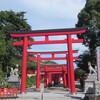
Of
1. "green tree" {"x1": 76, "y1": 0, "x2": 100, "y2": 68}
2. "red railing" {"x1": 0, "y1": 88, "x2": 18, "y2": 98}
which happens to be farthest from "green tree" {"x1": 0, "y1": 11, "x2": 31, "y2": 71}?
"red railing" {"x1": 0, "y1": 88, "x2": 18, "y2": 98}

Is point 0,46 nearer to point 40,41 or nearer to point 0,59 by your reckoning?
point 40,41

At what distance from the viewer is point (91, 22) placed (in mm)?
36875

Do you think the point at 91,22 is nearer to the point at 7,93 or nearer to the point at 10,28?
the point at 10,28

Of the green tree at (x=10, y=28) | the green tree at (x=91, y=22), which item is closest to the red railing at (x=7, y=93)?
the green tree at (x=91, y=22)

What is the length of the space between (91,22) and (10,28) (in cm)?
1327

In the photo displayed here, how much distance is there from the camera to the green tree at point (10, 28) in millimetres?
43500

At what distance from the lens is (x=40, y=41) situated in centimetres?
2936

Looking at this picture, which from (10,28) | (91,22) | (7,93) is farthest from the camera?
(10,28)

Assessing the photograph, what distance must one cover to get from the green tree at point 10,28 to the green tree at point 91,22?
10.4 metres

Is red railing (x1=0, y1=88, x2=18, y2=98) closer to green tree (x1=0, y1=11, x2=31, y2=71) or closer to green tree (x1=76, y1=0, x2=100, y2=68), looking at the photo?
green tree (x1=76, y1=0, x2=100, y2=68)

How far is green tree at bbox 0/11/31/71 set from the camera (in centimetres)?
4350

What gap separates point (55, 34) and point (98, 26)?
30.2 feet

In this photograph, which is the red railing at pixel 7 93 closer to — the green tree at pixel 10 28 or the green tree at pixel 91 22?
the green tree at pixel 91 22

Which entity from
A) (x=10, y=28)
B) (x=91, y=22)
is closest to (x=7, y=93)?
(x=91, y=22)
